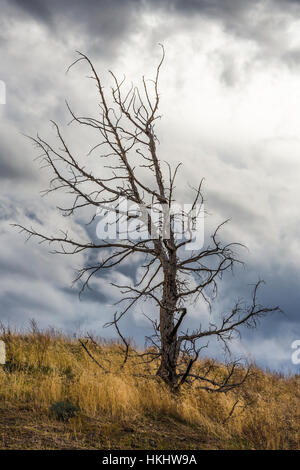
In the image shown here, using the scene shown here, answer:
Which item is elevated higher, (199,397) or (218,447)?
(199,397)

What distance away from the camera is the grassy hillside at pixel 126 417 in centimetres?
609

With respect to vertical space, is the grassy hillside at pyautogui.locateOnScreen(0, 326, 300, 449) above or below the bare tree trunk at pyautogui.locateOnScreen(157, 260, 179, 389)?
below

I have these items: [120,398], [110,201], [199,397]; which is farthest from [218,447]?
[110,201]

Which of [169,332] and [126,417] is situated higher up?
[169,332]

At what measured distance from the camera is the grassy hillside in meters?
6.09

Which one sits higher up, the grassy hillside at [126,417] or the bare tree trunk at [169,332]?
the bare tree trunk at [169,332]

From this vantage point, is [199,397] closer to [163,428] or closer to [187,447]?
[163,428]

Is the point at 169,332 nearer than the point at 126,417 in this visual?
No

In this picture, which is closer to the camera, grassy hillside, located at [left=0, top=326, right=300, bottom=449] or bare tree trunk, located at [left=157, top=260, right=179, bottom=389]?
grassy hillside, located at [left=0, top=326, right=300, bottom=449]

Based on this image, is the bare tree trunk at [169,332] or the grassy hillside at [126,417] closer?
the grassy hillside at [126,417]

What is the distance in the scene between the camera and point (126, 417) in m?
7.08

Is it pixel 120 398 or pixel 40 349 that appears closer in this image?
pixel 120 398
